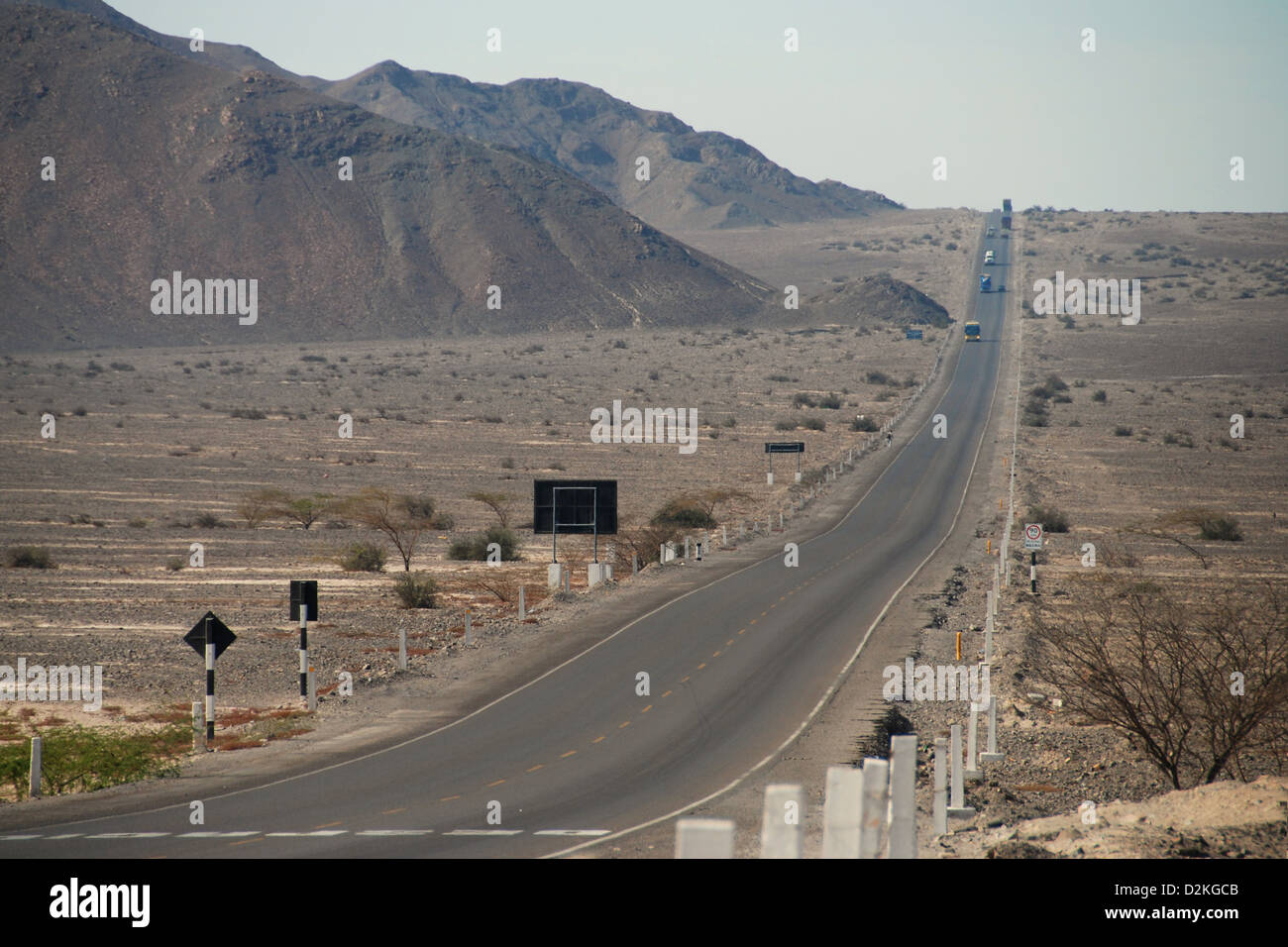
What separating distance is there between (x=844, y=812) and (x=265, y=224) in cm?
15381

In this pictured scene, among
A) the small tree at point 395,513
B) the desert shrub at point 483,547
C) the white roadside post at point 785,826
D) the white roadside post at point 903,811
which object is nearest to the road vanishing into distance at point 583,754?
the white roadside post at point 903,811

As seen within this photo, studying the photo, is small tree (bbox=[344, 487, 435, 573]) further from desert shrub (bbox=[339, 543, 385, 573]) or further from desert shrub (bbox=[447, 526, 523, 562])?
desert shrub (bbox=[339, 543, 385, 573])

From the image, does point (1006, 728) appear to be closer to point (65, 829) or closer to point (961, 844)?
point (961, 844)

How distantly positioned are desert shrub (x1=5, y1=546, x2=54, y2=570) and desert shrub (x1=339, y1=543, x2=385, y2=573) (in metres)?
8.79

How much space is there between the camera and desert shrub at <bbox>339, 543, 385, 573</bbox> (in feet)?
133

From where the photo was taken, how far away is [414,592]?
34.8m

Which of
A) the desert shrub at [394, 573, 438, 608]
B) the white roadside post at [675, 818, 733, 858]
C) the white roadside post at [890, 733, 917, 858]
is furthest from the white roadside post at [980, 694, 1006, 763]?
the desert shrub at [394, 573, 438, 608]

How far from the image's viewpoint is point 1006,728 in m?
21.7

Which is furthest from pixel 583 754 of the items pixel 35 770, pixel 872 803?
pixel 872 803

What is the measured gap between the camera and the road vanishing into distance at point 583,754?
14.4m

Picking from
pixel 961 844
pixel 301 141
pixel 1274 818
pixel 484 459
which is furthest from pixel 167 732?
pixel 301 141

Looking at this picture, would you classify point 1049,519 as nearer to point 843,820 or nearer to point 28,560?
point 28,560

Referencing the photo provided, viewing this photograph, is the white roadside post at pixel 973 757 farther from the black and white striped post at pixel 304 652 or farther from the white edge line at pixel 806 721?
the black and white striped post at pixel 304 652
